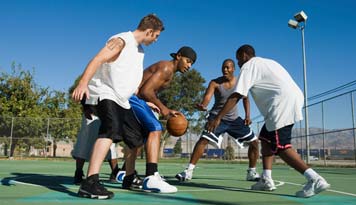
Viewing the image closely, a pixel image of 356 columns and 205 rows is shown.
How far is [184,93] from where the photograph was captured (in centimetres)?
4094

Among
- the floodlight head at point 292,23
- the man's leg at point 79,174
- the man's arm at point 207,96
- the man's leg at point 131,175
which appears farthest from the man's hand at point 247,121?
the floodlight head at point 292,23

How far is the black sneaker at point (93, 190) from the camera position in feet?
11.1

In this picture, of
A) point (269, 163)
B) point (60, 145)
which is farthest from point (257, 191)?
point (60, 145)

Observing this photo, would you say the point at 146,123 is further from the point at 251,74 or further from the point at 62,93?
the point at 62,93

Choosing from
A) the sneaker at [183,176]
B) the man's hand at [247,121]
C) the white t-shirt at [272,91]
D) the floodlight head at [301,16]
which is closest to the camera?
the white t-shirt at [272,91]

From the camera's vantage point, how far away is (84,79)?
3314 millimetres

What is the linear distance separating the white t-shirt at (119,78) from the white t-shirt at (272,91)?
48.1 inches

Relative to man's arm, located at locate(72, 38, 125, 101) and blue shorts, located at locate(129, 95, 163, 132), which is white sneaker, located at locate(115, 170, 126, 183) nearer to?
blue shorts, located at locate(129, 95, 163, 132)

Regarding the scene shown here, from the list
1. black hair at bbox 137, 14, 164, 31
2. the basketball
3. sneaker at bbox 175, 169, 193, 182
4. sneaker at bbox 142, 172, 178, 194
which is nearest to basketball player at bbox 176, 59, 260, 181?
sneaker at bbox 175, 169, 193, 182

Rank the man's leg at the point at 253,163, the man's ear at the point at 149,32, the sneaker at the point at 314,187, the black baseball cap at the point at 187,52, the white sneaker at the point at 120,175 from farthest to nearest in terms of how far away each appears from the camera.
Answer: the man's leg at the point at 253,163 → the white sneaker at the point at 120,175 → the black baseball cap at the point at 187,52 → the man's ear at the point at 149,32 → the sneaker at the point at 314,187

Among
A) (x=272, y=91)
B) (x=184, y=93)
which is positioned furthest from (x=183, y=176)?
(x=184, y=93)

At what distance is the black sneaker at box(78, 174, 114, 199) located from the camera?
338 cm

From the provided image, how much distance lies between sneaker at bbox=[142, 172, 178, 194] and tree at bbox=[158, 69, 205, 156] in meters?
34.7

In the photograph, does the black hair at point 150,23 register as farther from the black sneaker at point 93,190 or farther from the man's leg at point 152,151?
the black sneaker at point 93,190
